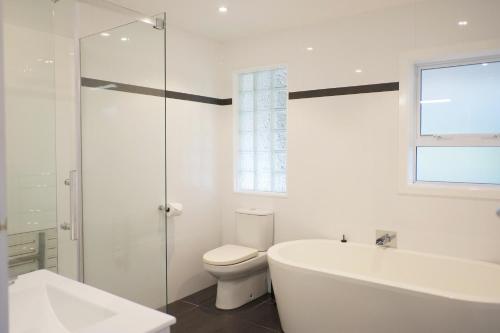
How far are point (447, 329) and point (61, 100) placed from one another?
2.61 metres

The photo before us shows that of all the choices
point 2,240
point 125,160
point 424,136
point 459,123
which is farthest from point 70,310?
point 459,123

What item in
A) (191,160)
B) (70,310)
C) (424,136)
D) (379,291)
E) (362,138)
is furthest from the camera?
(191,160)

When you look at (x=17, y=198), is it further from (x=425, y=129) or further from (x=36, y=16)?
(x=425, y=129)

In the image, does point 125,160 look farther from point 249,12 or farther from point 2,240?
point 2,240

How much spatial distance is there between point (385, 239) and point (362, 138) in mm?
870

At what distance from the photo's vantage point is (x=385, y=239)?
10.2 ft

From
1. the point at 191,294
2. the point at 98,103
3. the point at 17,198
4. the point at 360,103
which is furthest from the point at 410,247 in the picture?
the point at 17,198

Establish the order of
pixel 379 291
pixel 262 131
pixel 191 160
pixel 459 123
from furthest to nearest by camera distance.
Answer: pixel 262 131 → pixel 191 160 → pixel 459 123 → pixel 379 291

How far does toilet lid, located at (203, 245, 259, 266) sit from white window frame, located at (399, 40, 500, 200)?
4.74 feet

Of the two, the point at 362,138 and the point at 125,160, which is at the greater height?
the point at 362,138

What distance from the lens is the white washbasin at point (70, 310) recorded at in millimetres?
1284

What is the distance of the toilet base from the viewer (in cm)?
343

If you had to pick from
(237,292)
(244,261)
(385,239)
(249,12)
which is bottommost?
(237,292)

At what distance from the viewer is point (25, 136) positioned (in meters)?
1.96
